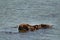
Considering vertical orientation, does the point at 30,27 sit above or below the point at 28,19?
below

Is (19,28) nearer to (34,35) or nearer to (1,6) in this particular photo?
(34,35)

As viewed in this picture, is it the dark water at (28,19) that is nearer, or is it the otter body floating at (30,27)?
the dark water at (28,19)

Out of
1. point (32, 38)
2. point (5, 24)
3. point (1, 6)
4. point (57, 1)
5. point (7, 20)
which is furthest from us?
point (57, 1)

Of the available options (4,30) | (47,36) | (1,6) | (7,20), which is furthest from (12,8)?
(47,36)

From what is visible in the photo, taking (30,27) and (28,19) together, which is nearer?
(30,27)

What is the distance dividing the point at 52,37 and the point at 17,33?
908 mm

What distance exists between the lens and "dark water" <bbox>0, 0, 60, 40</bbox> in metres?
6.27

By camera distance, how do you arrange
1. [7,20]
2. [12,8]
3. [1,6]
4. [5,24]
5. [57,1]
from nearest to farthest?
[5,24] < [7,20] < [12,8] < [1,6] < [57,1]

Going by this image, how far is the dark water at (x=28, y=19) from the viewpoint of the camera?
627 cm

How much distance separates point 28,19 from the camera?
8227 mm

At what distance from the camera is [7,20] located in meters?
8.12

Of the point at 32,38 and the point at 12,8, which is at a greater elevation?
the point at 12,8

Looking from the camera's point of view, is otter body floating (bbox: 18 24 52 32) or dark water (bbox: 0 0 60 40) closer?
dark water (bbox: 0 0 60 40)

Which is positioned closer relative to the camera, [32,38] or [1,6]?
[32,38]
